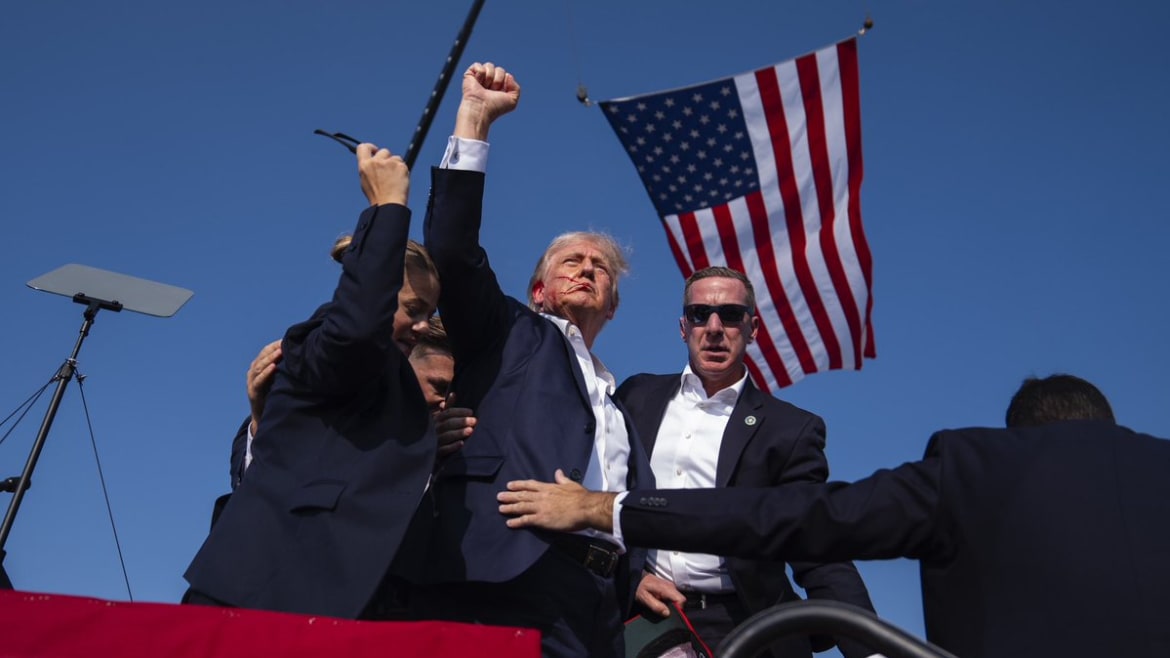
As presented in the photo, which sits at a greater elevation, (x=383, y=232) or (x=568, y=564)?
(x=383, y=232)

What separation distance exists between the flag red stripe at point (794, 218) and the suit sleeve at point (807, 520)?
6.89 meters

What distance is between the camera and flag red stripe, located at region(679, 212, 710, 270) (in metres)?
9.34

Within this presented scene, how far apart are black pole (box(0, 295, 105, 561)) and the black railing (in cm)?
506

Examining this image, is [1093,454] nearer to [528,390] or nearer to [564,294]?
[528,390]

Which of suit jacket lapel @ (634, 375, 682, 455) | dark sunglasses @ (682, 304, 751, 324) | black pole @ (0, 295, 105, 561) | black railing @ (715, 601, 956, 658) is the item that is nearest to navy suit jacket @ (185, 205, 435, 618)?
black railing @ (715, 601, 956, 658)

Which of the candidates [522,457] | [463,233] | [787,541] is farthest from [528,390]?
[787,541]

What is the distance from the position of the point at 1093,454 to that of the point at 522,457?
5.04ft

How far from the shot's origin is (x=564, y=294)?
430cm

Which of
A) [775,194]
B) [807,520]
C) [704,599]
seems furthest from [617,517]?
[775,194]

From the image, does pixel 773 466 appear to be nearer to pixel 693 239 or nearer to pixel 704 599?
pixel 704 599

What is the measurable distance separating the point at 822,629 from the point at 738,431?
240cm

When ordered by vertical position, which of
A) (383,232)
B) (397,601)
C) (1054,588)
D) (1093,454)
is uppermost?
(383,232)

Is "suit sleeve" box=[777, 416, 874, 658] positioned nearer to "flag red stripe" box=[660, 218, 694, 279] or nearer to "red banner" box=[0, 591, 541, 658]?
"red banner" box=[0, 591, 541, 658]

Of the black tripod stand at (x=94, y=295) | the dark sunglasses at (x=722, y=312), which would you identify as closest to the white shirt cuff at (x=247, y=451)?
the dark sunglasses at (x=722, y=312)
